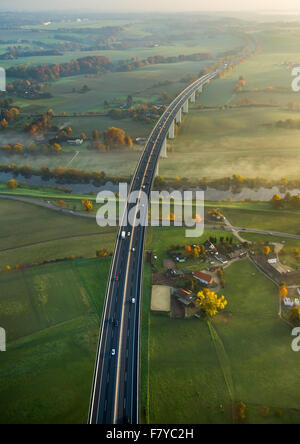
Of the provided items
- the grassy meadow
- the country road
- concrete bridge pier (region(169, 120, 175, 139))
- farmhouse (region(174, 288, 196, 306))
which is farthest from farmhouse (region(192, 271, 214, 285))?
concrete bridge pier (region(169, 120, 175, 139))

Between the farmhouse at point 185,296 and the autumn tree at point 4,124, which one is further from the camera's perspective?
the autumn tree at point 4,124

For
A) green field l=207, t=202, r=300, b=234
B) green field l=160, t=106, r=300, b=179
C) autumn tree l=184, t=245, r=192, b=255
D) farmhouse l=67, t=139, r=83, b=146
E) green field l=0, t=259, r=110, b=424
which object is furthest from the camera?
farmhouse l=67, t=139, r=83, b=146

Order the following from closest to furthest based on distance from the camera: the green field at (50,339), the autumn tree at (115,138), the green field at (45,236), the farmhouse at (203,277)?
the green field at (50,339), the farmhouse at (203,277), the green field at (45,236), the autumn tree at (115,138)

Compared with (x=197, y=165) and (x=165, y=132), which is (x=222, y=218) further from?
(x=165, y=132)

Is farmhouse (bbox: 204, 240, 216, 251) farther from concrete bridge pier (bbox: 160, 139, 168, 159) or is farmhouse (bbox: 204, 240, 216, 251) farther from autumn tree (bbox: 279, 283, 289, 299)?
concrete bridge pier (bbox: 160, 139, 168, 159)

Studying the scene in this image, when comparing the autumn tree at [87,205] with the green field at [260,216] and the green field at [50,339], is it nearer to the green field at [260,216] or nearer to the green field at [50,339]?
the green field at [50,339]

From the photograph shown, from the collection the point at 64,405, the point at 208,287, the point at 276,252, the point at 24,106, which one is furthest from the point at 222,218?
the point at 24,106

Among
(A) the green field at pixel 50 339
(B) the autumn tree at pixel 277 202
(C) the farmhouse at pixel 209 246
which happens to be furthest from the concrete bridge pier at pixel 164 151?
(A) the green field at pixel 50 339
